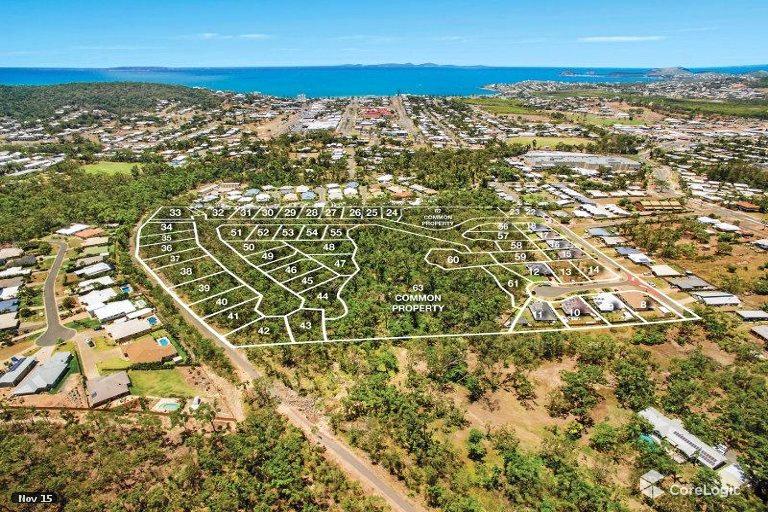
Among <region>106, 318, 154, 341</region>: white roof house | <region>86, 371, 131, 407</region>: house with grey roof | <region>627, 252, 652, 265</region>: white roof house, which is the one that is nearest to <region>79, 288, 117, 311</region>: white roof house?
<region>106, 318, 154, 341</region>: white roof house

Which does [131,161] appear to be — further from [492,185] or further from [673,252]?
[673,252]

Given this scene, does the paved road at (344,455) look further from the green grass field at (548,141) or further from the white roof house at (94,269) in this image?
the green grass field at (548,141)

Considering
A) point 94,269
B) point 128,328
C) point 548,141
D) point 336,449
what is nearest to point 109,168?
point 94,269

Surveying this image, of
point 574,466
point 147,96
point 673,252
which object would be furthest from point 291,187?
point 147,96

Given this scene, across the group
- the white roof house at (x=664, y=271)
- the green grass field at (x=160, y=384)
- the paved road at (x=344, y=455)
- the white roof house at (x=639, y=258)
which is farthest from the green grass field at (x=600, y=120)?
the green grass field at (x=160, y=384)

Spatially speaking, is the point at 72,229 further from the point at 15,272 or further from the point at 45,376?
the point at 45,376

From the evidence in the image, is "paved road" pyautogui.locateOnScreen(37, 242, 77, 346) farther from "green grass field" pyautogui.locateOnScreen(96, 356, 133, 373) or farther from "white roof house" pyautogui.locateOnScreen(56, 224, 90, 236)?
"white roof house" pyautogui.locateOnScreen(56, 224, 90, 236)
